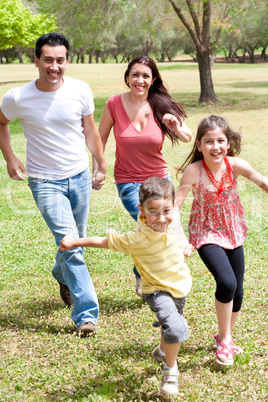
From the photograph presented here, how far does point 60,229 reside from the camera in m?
4.24

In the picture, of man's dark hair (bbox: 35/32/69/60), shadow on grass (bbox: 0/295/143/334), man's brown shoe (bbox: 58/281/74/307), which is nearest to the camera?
man's dark hair (bbox: 35/32/69/60)

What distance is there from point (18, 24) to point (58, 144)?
127ft

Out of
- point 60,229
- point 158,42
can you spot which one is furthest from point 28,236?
point 158,42

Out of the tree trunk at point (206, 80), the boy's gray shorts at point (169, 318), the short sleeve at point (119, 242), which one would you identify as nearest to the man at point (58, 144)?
the short sleeve at point (119, 242)

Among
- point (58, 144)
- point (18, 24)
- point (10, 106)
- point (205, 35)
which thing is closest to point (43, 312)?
point (58, 144)

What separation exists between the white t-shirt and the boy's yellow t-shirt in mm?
1074

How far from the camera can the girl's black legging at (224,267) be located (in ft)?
11.8

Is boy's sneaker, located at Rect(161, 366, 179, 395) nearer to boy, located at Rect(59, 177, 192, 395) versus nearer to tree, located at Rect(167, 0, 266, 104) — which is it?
boy, located at Rect(59, 177, 192, 395)

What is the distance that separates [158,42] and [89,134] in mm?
65655

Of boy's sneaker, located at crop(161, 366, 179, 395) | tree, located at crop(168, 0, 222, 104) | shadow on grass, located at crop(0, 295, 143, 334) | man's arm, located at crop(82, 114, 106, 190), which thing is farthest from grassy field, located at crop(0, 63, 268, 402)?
tree, located at crop(168, 0, 222, 104)

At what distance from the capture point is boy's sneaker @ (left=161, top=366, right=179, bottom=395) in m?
3.38

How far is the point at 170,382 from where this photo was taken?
3.40 meters

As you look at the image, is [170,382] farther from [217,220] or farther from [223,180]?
[223,180]

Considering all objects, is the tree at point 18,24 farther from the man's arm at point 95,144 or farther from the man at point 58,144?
the man at point 58,144
